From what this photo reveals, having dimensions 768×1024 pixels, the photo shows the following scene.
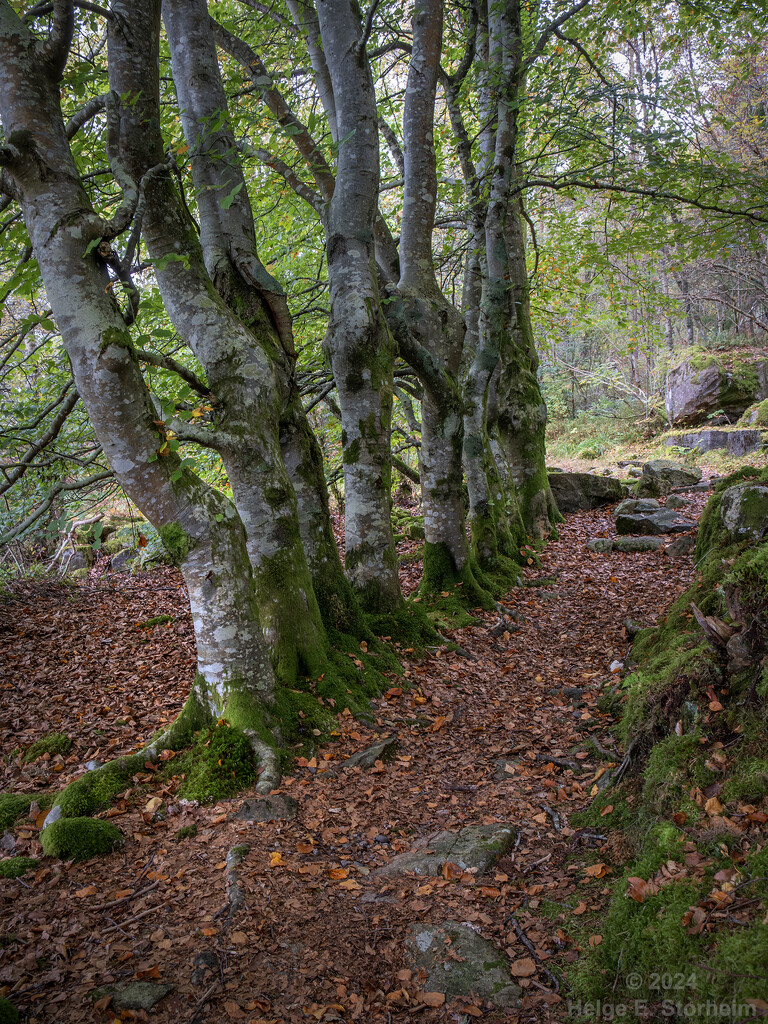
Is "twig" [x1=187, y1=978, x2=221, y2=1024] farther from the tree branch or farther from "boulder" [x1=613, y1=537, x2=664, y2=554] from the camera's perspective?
"boulder" [x1=613, y1=537, x2=664, y2=554]

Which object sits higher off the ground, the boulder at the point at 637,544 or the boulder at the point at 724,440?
the boulder at the point at 724,440

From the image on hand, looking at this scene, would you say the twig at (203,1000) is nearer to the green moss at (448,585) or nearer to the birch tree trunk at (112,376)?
the birch tree trunk at (112,376)

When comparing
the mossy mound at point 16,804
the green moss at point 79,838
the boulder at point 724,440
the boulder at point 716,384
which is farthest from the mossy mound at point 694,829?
the boulder at point 716,384

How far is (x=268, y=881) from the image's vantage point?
3.18 m

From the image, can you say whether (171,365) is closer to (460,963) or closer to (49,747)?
(49,747)

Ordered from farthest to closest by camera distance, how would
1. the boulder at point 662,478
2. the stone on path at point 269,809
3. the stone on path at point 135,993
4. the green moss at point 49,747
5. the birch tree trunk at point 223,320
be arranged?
the boulder at point 662,478, the green moss at point 49,747, the birch tree trunk at point 223,320, the stone on path at point 269,809, the stone on path at point 135,993

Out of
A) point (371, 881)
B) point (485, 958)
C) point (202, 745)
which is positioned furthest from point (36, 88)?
point (485, 958)

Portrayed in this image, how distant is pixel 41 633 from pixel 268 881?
5492 mm

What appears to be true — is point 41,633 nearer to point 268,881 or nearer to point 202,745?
point 202,745

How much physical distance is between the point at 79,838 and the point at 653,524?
10463 millimetres

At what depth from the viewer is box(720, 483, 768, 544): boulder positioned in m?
4.44

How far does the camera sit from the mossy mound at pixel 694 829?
83.6 inches

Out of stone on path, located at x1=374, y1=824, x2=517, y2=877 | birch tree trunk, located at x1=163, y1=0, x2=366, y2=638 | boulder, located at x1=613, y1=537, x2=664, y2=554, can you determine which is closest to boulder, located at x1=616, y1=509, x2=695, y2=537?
boulder, located at x1=613, y1=537, x2=664, y2=554

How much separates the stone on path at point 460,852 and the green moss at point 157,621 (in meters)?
5.12
